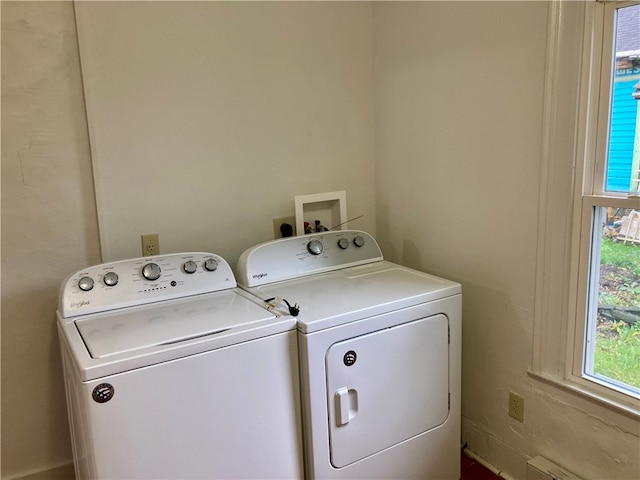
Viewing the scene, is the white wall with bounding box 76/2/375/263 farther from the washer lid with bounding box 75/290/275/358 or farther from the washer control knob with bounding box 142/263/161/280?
the washer lid with bounding box 75/290/275/358

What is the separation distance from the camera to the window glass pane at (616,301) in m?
1.60

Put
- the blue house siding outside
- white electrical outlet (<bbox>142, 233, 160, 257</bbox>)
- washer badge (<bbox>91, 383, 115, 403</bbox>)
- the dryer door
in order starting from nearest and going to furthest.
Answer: washer badge (<bbox>91, 383, 115, 403</bbox>)
the blue house siding outside
the dryer door
white electrical outlet (<bbox>142, 233, 160, 257</bbox>)

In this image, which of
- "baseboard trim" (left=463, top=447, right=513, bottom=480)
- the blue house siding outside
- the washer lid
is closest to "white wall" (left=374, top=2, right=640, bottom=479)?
"baseboard trim" (left=463, top=447, right=513, bottom=480)

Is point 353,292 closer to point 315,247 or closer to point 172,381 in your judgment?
point 315,247

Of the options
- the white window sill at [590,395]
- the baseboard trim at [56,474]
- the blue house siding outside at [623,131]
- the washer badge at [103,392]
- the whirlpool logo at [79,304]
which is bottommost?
the baseboard trim at [56,474]

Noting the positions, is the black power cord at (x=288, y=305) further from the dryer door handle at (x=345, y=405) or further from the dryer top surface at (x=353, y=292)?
the dryer door handle at (x=345, y=405)

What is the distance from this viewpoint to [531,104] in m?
1.75

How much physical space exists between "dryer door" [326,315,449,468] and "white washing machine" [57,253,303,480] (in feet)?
0.46

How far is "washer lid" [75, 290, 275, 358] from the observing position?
142 cm

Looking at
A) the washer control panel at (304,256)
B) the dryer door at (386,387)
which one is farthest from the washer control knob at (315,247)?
the dryer door at (386,387)

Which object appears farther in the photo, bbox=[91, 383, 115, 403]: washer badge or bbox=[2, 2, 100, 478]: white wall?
bbox=[2, 2, 100, 478]: white wall

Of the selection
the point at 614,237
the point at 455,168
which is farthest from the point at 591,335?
the point at 455,168

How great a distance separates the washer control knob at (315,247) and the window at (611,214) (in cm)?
94

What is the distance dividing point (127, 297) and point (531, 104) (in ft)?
4.88
